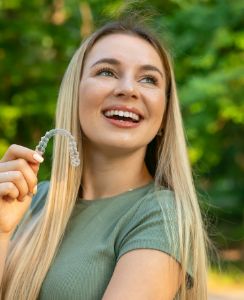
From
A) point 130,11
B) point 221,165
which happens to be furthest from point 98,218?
point 221,165

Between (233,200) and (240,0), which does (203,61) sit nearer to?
(240,0)

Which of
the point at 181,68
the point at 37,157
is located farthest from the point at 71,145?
the point at 181,68

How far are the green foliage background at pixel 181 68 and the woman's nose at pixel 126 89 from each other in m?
4.39

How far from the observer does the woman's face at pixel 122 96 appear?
1955 mm

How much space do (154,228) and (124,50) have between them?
0.65 meters

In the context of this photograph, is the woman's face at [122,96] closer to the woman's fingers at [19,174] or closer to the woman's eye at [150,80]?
the woman's eye at [150,80]

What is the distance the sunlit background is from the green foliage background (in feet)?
0.04

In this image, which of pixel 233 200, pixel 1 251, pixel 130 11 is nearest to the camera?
pixel 1 251

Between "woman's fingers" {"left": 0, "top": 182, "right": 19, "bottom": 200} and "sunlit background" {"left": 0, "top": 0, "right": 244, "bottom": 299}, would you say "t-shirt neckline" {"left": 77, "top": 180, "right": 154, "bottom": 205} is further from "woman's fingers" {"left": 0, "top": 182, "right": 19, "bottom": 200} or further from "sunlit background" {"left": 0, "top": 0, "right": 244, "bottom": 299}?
"sunlit background" {"left": 0, "top": 0, "right": 244, "bottom": 299}

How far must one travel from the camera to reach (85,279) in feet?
5.63

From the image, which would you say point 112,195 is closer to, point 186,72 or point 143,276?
point 143,276

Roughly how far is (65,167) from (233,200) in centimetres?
828

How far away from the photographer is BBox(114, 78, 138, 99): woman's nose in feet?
6.37

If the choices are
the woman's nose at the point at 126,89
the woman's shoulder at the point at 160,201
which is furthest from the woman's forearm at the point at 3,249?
the woman's nose at the point at 126,89
